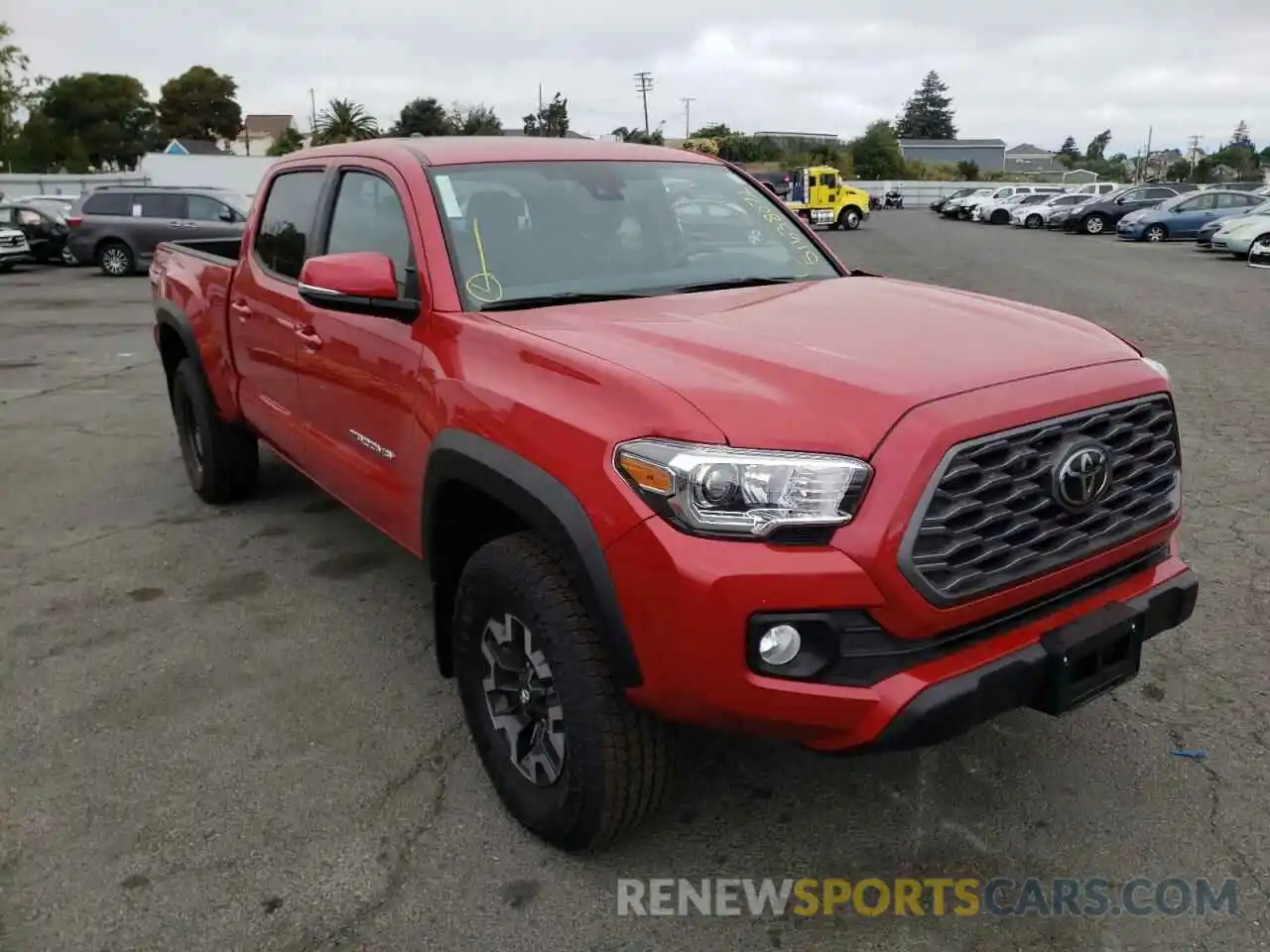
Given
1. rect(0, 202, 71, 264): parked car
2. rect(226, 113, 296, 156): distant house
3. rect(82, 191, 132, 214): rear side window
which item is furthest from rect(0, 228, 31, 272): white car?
rect(226, 113, 296, 156): distant house

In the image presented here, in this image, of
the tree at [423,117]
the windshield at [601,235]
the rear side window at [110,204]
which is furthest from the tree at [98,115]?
the windshield at [601,235]

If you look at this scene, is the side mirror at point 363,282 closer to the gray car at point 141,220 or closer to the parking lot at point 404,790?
the parking lot at point 404,790

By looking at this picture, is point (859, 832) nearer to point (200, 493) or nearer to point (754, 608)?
point (754, 608)

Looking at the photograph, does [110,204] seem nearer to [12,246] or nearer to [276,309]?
[12,246]

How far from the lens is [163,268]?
595cm

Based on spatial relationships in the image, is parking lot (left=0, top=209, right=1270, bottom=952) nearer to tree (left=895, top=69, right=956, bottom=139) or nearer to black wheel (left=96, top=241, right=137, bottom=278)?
black wheel (left=96, top=241, right=137, bottom=278)

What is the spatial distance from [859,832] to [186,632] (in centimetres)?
281

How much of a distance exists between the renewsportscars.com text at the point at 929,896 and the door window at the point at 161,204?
20.1 metres

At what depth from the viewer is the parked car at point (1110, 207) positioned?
33572 mm

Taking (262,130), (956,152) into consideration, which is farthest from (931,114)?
(262,130)

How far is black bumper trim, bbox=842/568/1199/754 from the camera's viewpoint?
2.23m

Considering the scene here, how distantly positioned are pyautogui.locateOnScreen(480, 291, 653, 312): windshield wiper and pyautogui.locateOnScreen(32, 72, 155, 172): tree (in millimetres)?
75638

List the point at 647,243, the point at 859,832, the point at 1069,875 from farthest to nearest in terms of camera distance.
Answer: the point at 647,243 < the point at 859,832 < the point at 1069,875

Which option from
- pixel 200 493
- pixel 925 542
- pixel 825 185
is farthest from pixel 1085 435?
pixel 825 185
